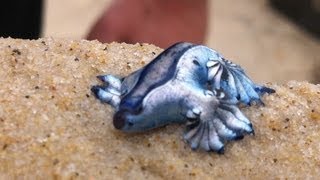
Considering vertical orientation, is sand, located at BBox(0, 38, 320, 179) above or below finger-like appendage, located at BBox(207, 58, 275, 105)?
below

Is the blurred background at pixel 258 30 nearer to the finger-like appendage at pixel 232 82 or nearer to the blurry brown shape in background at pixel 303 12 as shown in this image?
the blurry brown shape in background at pixel 303 12

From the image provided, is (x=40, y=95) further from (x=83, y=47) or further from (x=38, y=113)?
(x=83, y=47)

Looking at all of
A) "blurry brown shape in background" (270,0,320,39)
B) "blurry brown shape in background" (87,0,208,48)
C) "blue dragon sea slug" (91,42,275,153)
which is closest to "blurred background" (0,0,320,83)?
"blurry brown shape in background" (270,0,320,39)

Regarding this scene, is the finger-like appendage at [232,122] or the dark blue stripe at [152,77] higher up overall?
the dark blue stripe at [152,77]

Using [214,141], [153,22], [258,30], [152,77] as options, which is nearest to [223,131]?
[214,141]

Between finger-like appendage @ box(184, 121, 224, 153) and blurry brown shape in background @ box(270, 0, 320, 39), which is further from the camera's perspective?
blurry brown shape in background @ box(270, 0, 320, 39)

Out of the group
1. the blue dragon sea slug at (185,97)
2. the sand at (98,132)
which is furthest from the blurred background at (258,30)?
the blue dragon sea slug at (185,97)

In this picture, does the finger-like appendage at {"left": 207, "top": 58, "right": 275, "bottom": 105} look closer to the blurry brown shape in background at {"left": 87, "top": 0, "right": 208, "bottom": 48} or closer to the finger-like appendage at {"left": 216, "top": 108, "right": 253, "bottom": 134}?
the finger-like appendage at {"left": 216, "top": 108, "right": 253, "bottom": 134}

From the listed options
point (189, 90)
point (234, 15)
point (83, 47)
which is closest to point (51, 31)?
point (234, 15)
